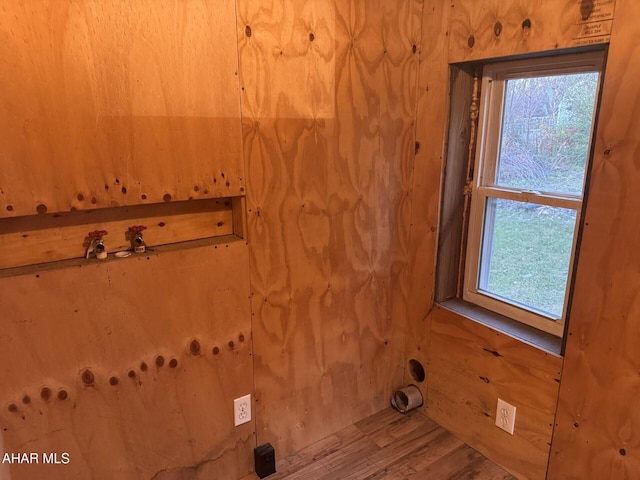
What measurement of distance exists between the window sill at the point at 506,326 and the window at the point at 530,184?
0.03 metres

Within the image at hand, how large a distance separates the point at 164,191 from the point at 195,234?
9.6 inches

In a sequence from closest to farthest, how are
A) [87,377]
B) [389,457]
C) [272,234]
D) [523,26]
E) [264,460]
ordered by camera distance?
[87,377]
[523,26]
[272,234]
[264,460]
[389,457]

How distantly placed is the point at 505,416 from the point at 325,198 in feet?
3.98

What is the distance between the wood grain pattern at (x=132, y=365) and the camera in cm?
133

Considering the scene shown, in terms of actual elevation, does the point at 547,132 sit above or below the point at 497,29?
below

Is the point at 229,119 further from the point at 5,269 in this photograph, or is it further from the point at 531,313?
the point at 531,313

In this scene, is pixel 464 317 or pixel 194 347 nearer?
pixel 194 347

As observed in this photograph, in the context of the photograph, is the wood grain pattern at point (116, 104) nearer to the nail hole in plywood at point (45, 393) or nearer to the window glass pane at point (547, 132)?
the nail hole in plywood at point (45, 393)

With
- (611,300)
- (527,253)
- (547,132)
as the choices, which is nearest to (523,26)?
(547,132)

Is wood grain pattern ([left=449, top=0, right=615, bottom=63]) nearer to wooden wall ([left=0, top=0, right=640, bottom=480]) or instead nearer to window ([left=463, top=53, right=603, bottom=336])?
wooden wall ([left=0, top=0, right=640, bottom=480])

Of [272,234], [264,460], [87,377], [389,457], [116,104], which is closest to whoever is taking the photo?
[116,104]

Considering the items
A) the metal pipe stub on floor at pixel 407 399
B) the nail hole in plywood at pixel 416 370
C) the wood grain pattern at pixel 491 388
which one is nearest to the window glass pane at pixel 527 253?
the wood grain pattern at pixel 491 388

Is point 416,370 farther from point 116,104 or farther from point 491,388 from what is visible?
point 116,104

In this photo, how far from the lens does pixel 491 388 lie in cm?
193
